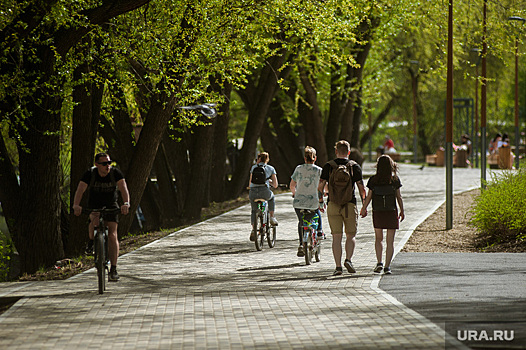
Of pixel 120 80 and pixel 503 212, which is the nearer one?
pixel 503 212

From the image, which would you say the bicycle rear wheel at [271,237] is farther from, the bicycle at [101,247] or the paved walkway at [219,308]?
the bicycle at [101,247]

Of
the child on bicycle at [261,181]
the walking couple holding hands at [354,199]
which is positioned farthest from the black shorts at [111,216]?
the child on bicycle at [261,181]

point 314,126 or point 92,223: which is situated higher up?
point 314,126

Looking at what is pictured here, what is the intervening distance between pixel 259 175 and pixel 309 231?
209cm

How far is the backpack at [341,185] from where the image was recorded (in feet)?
37.4

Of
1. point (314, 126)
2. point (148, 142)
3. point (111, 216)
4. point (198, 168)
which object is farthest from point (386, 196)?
point (314, 126)

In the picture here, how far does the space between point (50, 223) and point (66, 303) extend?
17.7 feet

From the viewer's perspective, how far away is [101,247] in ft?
34.4

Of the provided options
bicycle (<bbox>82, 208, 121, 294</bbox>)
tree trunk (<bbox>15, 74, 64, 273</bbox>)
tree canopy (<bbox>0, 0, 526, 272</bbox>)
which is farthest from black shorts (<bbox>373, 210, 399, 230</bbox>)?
tree trunk (<bbox>15, 74, 64, 273</bbox>)

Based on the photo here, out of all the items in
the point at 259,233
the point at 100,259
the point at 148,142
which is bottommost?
the point at 259,233

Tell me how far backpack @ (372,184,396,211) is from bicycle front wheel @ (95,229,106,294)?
3398 millimetres

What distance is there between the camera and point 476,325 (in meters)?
7.70

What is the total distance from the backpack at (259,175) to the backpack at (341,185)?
2.97 metres

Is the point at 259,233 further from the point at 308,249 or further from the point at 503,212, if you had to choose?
the point at 503,212
